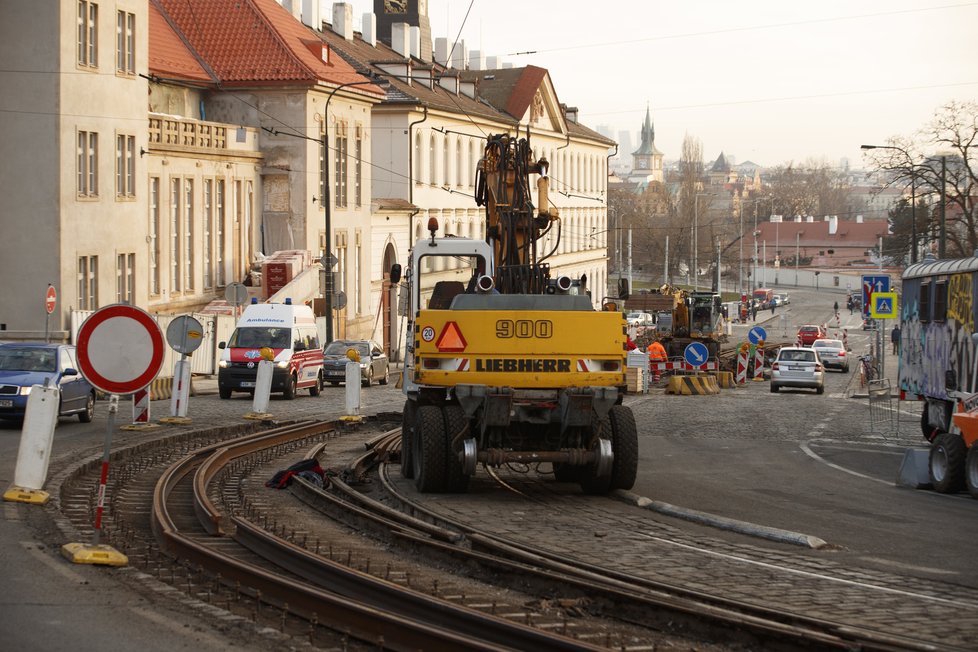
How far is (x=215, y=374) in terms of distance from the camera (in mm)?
48312

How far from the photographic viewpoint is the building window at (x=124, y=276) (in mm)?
45269

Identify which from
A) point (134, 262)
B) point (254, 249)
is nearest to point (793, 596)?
point (134, 262)

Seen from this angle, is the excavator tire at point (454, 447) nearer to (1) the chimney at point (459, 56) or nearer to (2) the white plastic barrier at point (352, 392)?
(2) the white plastic barrier at point (352, 392)

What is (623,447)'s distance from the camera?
17.2m

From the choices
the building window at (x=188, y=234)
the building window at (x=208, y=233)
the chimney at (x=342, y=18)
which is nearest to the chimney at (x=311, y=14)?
the chimney at (x=342, y=18)

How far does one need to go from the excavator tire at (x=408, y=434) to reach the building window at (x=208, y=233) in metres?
36.0

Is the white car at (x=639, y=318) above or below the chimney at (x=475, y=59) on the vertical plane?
below

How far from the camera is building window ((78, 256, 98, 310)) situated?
42.8m

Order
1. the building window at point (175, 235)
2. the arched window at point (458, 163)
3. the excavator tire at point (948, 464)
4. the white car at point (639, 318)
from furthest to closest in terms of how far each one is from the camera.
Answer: the white car at point (639, 318), the arched window at point (458, 163), the building window at point (175, 235), the excavator tire at point (948, 464)

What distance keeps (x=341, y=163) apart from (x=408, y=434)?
154 feet

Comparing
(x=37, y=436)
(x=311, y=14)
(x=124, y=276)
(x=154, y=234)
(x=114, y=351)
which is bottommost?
(x=37, y=436)

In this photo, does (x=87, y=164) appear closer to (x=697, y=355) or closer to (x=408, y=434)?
(x=697, y=355)

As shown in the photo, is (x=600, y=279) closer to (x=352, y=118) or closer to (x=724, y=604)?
(x=352, y=118)

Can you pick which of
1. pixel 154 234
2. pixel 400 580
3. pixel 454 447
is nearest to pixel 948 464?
pixel 454 447
